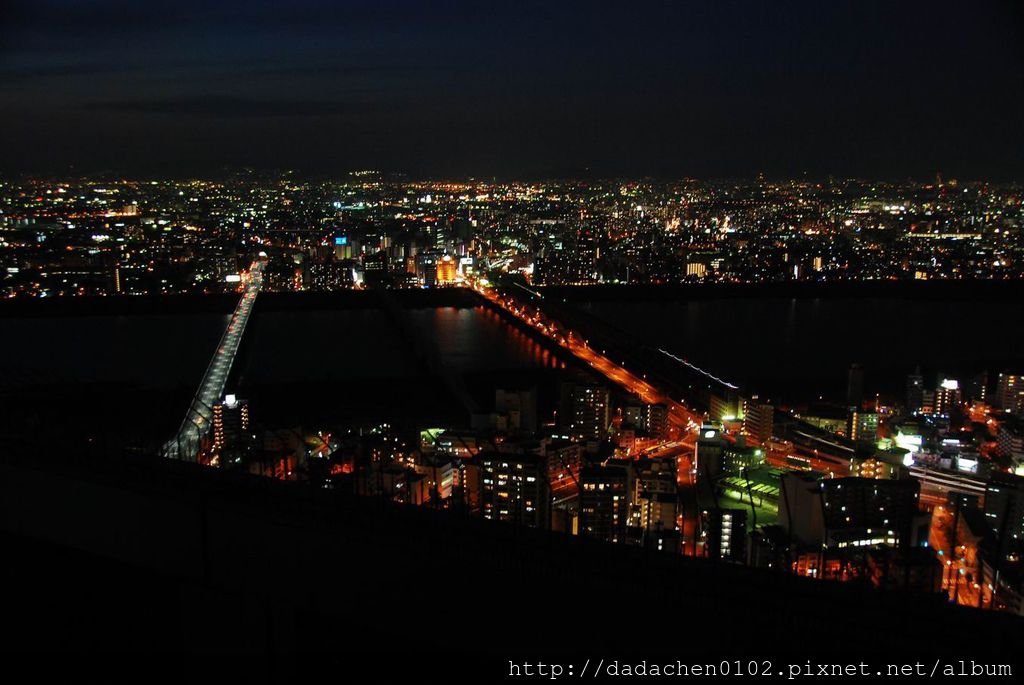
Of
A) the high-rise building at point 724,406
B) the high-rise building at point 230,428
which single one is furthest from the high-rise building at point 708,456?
the high-rise building at point 230,428

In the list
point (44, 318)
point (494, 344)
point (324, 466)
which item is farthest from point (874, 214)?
point (324, 466)

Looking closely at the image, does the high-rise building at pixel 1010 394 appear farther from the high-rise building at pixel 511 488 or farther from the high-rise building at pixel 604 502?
the high-rise building at pixel 511 488

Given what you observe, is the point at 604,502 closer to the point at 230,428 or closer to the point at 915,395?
the point at 230,428

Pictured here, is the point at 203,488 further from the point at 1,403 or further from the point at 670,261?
the point at 670,261

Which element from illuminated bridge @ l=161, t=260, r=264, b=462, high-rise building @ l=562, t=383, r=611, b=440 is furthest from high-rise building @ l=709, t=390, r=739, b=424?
illuminated bridge @ l=161, t=260, r=264, b=462

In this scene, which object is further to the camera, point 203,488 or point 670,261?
point 670,261
